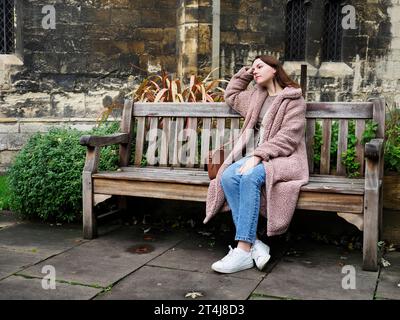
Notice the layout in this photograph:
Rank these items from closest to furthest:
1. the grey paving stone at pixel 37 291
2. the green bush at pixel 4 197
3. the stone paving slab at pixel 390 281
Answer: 1. the grey paving stone at pixel 37 291
2. the stone paving slab at pixel 390 281
3. the green bush at pixel 4 197

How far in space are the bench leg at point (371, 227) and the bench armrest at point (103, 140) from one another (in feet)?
7.38

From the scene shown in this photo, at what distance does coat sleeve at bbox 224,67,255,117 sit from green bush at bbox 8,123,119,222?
1303 millimetres

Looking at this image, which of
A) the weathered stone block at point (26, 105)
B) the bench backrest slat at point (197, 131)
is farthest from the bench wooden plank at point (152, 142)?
the weathered stone block at point (26, 105)

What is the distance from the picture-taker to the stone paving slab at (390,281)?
10.9 feet

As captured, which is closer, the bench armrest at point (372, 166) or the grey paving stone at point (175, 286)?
the grey paving stone at point (175, 286)

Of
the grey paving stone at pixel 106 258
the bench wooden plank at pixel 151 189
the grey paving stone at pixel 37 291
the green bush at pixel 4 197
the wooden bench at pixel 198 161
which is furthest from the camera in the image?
the green bush at pixel 4 197

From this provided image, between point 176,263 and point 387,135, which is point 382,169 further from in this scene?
point 176,263

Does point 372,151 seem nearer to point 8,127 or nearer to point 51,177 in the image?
point 51,177

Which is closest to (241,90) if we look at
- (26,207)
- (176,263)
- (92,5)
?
(176,263)

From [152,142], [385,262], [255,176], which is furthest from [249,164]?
[152,142]

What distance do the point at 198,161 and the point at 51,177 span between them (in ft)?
4.47

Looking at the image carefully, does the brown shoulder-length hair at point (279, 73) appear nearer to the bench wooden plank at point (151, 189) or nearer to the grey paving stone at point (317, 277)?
the bench wooden plank at point (151, 189)

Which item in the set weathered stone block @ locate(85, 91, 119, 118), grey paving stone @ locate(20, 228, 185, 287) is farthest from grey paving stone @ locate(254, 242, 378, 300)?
weathered stone block @ locate(85, 91, 119, 118)

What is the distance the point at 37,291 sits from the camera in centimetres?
331
